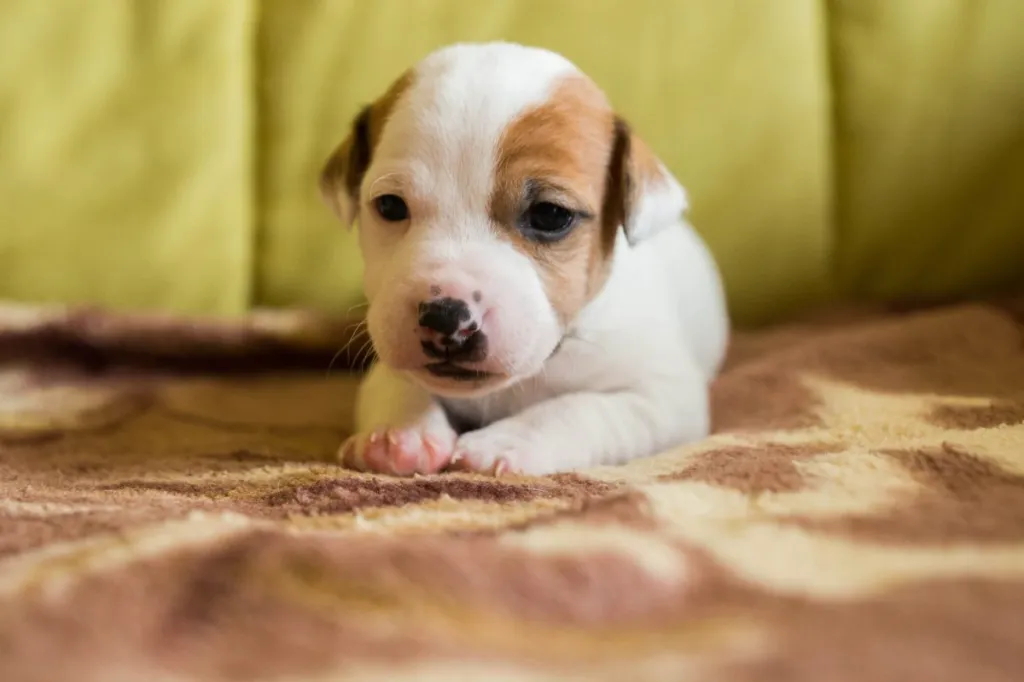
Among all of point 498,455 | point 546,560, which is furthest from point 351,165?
point 546,560

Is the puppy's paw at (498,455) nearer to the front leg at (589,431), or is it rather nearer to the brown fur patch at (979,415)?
the front leg at (589,431)

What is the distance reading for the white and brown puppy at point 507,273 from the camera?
3.94 ft

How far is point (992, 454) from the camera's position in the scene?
110 centimetres

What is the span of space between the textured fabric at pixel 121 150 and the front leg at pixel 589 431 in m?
0.99

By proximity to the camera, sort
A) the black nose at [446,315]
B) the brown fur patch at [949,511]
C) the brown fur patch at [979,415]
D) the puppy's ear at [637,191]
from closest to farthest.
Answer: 1. the brown fur patch at [949,511]
2. the black nose at [446,315]
3. the brown fur patch at [979,415]
4. the puppy's ear at [637,191]

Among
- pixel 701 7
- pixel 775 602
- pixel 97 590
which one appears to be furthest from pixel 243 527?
pixel 701 7

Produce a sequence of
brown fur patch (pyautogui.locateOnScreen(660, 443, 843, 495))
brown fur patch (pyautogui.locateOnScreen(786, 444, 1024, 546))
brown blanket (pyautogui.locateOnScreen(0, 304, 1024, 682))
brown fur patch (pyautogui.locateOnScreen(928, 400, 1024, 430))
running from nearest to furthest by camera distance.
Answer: brown blanket (pyautogui.locateOnScreen(0, 304, 1024, 682)) → brown fur patch (pyautogui.locateOnScreen(786, 444, 1024, 546)) → brown fur patch (pyautogui.locateOnScreen(660, 443, 843, 495)) → brown fur patch (pyautogui.locateOnScreen(928, 400, 1024, 430))

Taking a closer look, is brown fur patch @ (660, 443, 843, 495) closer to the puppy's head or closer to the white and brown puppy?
the white and brown puppy

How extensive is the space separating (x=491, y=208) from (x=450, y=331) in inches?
8.4

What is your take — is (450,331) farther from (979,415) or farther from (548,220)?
(979,415)

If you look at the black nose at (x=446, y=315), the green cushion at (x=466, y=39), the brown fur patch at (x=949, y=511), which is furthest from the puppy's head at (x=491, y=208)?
the green cushion at (x=466, y=39)

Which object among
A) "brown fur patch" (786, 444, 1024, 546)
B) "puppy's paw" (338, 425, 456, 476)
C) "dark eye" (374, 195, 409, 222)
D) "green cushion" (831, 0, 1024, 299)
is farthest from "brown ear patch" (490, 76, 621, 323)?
"green cushion" (831, 0, 1024, 299)

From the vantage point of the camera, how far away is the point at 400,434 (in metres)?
1.24

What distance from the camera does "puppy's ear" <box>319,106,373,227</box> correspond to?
1.50 metres
